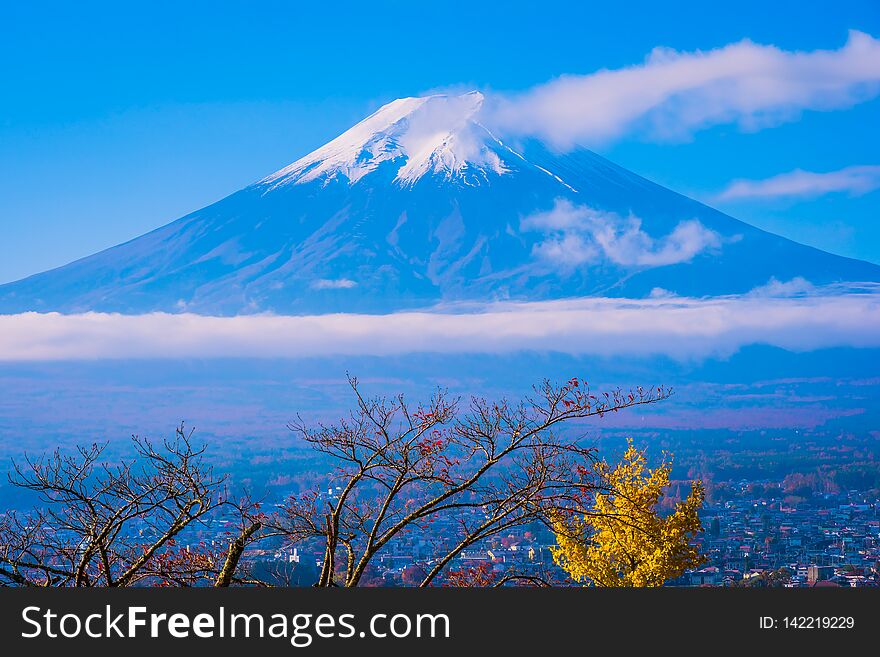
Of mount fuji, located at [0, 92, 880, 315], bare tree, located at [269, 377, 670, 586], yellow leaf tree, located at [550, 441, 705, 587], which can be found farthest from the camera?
mount fuji, located at [0, 92, 880, 315]

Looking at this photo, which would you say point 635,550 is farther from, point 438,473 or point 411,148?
point 411,148

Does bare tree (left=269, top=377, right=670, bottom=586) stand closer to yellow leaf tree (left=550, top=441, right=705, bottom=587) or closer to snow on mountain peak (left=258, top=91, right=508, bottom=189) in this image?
yellow leaf tree (left=550, top=441, right=705, bottom=587)

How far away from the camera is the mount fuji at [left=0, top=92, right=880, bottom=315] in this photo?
149 meters

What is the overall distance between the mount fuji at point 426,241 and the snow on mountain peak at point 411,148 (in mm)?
298

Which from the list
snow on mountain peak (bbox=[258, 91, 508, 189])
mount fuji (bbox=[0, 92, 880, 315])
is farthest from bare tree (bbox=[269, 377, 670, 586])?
snow on mountain peak (bbox=[258, 91, 508, 189])

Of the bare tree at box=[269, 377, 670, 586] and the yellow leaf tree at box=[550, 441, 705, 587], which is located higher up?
the bare tree at box=[269, 377, 670, 586]

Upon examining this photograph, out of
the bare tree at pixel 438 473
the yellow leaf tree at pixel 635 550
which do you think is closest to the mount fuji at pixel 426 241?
the yellow leaf tree at pixel 635 550

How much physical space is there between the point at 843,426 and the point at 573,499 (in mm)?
92565

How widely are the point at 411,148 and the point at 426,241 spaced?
1917 cm

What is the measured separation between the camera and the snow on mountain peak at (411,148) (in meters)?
160

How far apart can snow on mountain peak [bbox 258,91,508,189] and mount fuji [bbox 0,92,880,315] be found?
0.98 feet

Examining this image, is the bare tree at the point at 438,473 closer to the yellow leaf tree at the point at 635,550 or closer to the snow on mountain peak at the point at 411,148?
the yellow leaf tree at the point at 635,550

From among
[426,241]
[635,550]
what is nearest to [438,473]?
[635,550]

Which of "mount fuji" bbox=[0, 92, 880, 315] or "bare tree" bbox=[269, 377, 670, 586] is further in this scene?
"mount fuji" bbox=[0, 92, 880, 315]
